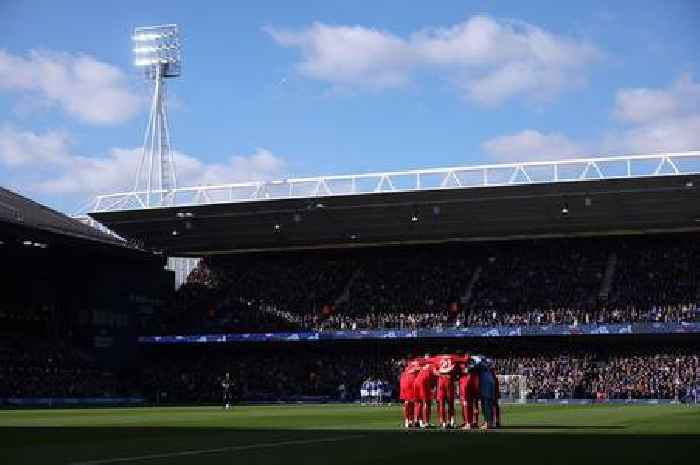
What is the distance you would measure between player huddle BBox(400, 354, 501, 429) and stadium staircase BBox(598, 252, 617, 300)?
3639 cm

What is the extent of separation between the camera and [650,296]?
57.2m

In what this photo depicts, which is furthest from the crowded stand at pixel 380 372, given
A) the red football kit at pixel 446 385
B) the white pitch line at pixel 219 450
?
the white pitch line at pixel 219 450

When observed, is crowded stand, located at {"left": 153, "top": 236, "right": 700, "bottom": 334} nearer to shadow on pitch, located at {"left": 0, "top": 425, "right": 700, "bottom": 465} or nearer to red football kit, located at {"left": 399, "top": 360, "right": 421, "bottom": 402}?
red football kit, located at {"left": 399, "top": 360, "right": 421, "bottom": 402}

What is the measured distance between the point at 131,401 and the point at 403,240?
1985 centimetres

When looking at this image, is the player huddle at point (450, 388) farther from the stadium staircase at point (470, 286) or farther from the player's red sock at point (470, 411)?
the stadium staircase at point (470, 286)

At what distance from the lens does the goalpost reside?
54.5 metres

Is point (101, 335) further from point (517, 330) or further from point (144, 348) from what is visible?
point (517, 330)

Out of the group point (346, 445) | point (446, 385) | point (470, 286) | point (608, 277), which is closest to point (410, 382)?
point (446, 385)

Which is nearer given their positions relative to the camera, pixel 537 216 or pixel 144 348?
pixel 537 216

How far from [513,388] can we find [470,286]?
969 centimetres

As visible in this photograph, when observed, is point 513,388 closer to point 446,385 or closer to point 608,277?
point 608,277

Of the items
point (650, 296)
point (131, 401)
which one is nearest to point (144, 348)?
point (131, 401)

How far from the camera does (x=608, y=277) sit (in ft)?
197

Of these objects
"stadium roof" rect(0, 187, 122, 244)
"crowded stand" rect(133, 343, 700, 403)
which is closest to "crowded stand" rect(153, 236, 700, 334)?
"crowded stand" rect(133, 343, 700, 403)
